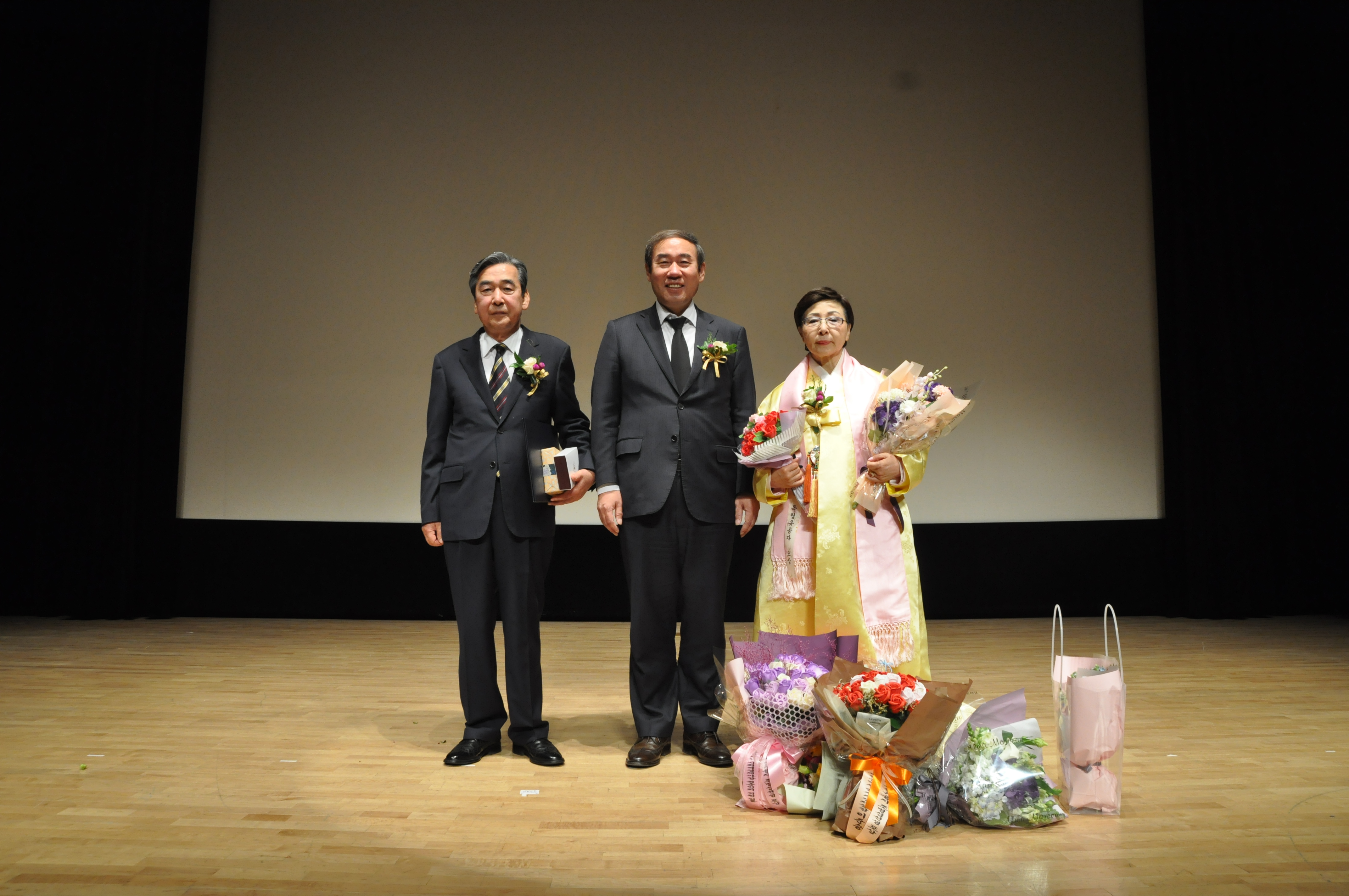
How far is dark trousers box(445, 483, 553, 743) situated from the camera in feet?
9.52

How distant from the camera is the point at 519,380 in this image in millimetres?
2979

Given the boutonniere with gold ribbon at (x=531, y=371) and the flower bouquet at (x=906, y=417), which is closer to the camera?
the flower bouquet at (x=906, y=417)

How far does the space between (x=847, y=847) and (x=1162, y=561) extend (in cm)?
522

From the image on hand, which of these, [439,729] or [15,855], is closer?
[15,855]

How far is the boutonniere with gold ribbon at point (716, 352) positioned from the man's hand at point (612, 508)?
508 mm

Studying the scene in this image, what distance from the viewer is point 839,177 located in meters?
6.28

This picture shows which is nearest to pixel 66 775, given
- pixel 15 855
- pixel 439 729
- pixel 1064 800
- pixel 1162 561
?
pixel 15 855

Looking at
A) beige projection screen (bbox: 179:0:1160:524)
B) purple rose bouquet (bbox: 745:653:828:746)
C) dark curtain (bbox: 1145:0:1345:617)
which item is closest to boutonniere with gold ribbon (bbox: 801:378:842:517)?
purple rose bouquet (bbox: 745:653:828:746)

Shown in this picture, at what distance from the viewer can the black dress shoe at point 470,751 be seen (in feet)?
9.41

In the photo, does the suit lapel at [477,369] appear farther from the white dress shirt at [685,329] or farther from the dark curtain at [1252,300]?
the dark curtain at [1252,300]

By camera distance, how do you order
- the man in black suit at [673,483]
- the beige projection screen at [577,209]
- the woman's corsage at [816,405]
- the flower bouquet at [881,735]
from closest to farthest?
1. the flower bouquet at [881,735]
2. the woman's corsage at [816,405]
3. the man in black suit at [673,483]
4. the beige projection screen at [577,209]

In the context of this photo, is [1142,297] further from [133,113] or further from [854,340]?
[133,113]

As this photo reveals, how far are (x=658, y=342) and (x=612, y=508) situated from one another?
57 centimetres

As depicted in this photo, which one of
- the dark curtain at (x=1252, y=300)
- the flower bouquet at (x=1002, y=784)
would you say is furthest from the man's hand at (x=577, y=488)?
the dark curtain at (x=1252, y=300)
